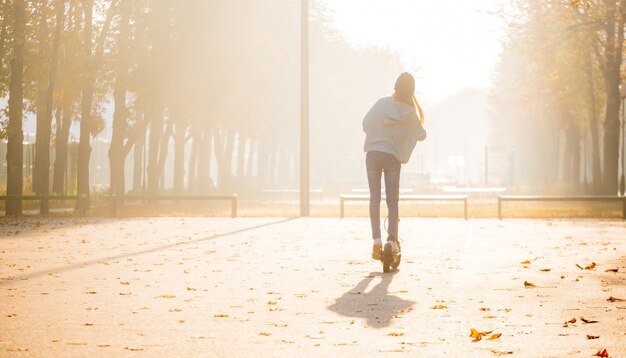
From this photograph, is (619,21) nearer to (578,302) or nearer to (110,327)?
(578,302)

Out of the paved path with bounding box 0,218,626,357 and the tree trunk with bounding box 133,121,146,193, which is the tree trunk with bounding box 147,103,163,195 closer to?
the tree trunk with bounding box 133,121,146,193

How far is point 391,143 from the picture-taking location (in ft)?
37.7

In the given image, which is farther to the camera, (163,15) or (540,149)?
(540,149)

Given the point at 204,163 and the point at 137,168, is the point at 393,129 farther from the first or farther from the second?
the point at 137,168

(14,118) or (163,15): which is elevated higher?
(163,15)

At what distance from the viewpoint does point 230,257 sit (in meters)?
14.3

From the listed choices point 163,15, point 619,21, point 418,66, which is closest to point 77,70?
point 163,15

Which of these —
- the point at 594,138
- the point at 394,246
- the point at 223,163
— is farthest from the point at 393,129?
the point at 223,163

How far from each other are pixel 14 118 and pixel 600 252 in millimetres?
16624

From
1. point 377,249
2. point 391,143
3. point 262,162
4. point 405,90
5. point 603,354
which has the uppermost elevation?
point 262,162

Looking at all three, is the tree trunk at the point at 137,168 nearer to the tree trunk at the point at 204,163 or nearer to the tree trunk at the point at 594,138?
the tree trunk at the point at 204,163

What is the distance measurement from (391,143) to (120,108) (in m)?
23.3

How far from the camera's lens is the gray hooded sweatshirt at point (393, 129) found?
37.7 ft

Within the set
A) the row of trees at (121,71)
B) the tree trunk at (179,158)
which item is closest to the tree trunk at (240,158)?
the row of trees at (121,71)
